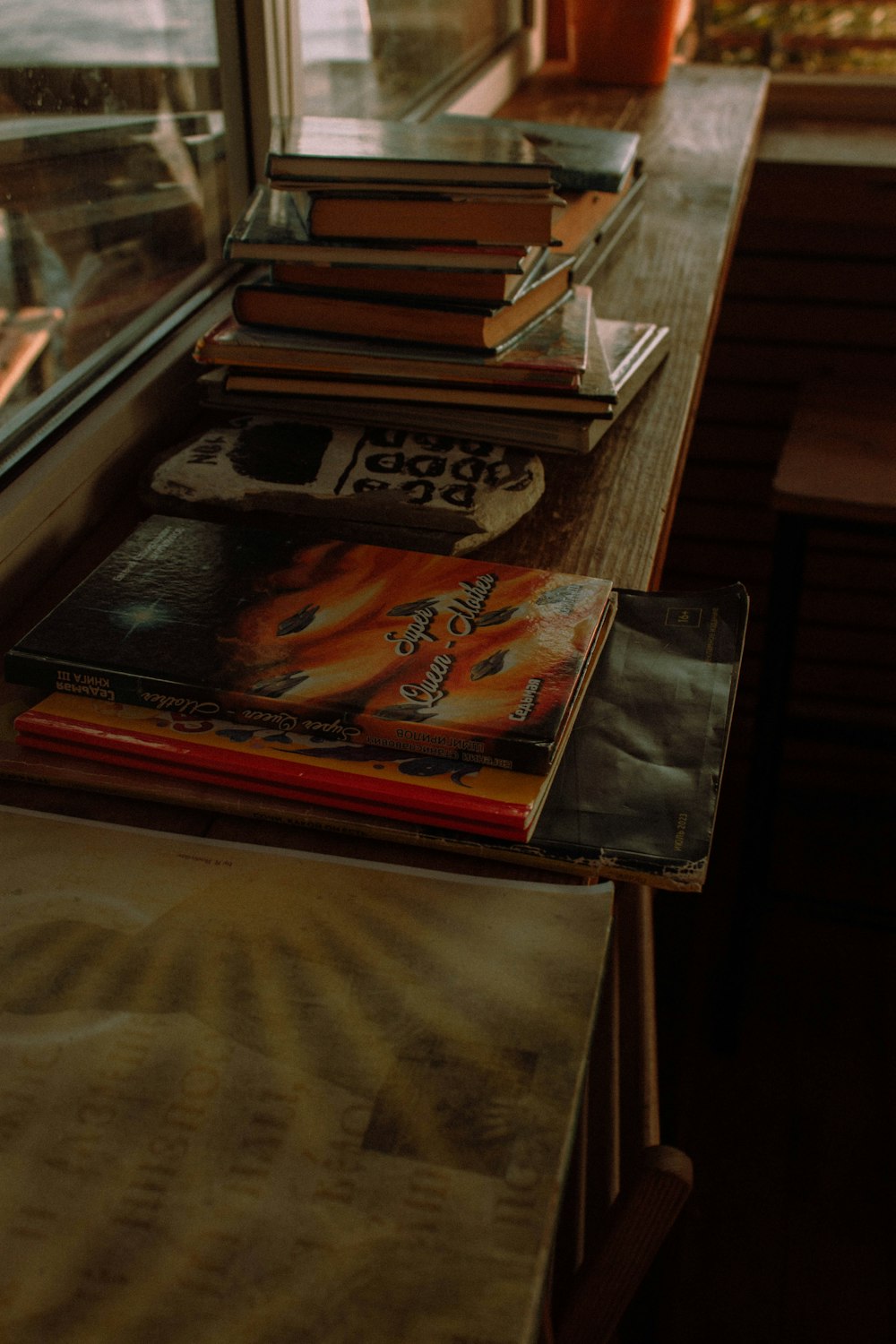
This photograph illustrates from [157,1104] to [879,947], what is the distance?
1.94m

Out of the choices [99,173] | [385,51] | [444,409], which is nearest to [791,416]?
[385,51]

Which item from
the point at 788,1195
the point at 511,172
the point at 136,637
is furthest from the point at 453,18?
the point at 788,1195

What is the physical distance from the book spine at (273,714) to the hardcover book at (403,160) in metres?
0.46

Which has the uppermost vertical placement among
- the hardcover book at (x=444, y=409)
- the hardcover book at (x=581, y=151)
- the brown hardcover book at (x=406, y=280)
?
the hardcover book at (x=581, y=151)

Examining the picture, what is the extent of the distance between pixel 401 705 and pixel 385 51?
1403 millimetres

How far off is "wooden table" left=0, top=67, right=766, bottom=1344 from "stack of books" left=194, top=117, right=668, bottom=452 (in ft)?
0.24

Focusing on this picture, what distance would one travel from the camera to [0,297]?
2.84ft

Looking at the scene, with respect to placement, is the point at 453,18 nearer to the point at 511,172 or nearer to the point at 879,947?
the point at 511,172

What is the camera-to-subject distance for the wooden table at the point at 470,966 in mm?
391

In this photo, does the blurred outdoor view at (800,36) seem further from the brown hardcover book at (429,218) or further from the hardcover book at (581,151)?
the brown hardcover book at (429,218)

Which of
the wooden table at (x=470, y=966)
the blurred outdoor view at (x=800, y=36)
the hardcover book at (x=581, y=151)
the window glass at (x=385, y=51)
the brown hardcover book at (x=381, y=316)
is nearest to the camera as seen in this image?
the wooden table at (x=470, y=966)

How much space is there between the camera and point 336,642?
688mm

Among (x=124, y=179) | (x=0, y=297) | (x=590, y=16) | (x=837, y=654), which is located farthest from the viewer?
(x=837, y=654)

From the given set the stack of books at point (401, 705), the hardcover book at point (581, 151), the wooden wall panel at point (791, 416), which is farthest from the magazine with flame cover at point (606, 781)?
the wooden wall panel at point (791, 416)
